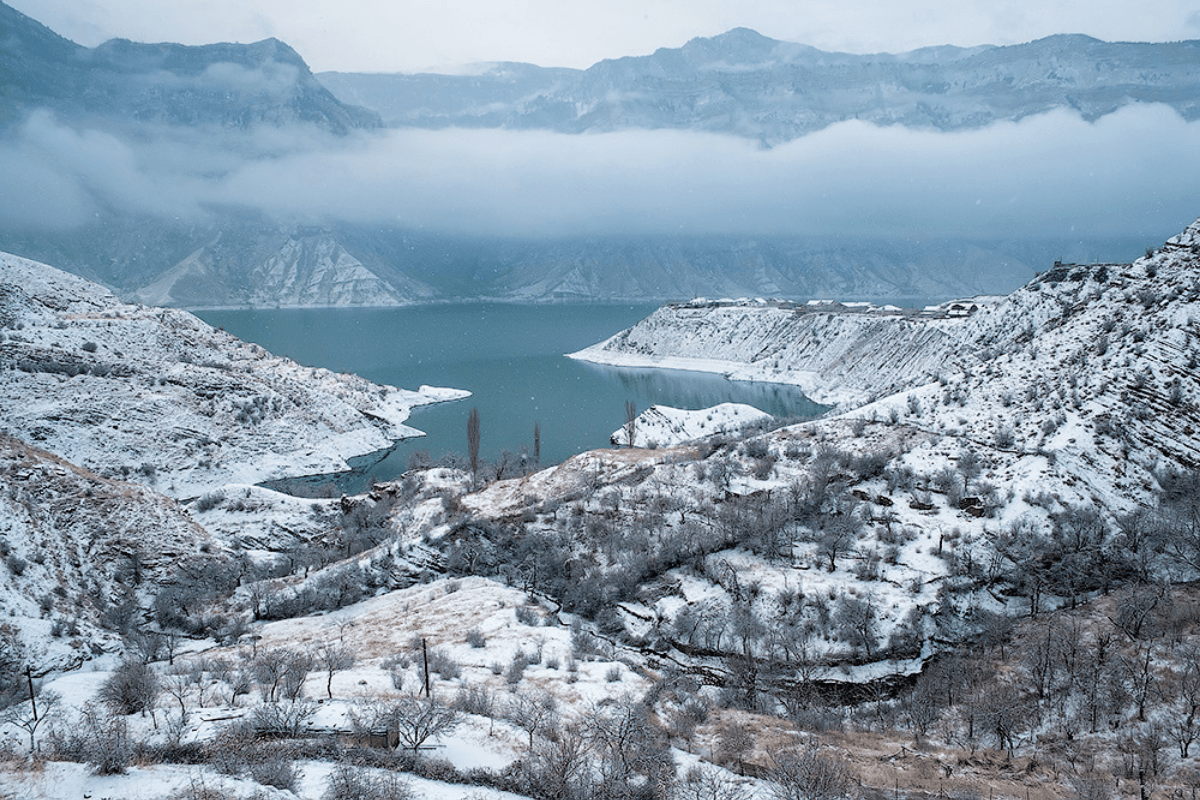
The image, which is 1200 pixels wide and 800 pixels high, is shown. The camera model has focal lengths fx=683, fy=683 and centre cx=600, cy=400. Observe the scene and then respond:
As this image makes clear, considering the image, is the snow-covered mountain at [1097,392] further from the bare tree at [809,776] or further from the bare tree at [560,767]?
the bare tree at [560,767]

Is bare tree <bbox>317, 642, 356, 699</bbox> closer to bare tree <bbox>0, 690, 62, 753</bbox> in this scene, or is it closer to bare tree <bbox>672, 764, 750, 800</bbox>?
bare tree <bbox>0, 690, 62, 753</bbox>

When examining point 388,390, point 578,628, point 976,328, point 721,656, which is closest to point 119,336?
point 388,390

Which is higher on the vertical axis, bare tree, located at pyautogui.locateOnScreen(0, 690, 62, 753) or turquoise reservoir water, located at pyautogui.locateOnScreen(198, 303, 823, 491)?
bare tree, located at pyautogui.locateOnScreen(0, 690, 62, 753)

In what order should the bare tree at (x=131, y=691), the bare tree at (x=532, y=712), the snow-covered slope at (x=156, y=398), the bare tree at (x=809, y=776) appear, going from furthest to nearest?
the snow-covered slope at (x=156, y=398) → the bare tree at (x=131, y=691) → the bare tree at (x=532, y=712) → the bare tree at (x=809, y=776)

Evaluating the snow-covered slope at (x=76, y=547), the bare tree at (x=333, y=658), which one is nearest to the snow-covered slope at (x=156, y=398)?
the snow-covered slope at (x=76, y=547)

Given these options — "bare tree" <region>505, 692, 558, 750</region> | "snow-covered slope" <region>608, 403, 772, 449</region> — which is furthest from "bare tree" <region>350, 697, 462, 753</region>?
"snow-covered slope" <region>608, 403, 772, 449</region>

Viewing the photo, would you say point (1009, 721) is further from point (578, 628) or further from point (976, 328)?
point (976, 328)
